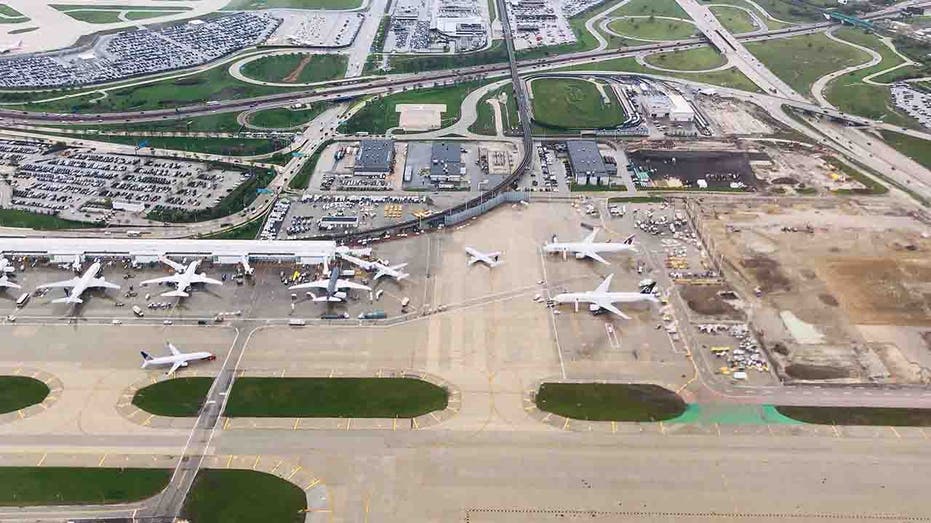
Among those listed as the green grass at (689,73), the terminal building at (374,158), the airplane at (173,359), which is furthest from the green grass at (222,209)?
the green grass at (689,73)

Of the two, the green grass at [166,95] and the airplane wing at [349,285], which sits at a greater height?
the green grass at [166,95]

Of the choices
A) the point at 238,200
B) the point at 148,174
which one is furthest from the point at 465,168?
the point at 148,174

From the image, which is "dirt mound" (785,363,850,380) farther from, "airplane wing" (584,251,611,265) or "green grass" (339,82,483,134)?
"green grass" (339,82,483,134)

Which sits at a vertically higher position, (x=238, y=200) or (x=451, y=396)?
(x=238, y=200)

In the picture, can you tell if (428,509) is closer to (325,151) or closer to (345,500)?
(345,500)

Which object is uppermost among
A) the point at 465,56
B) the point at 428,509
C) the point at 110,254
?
the point at 465,56

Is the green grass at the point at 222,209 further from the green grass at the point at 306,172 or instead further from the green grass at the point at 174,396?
the green grass at the point at 174,396

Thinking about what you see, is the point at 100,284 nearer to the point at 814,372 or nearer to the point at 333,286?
the point at 333,286
